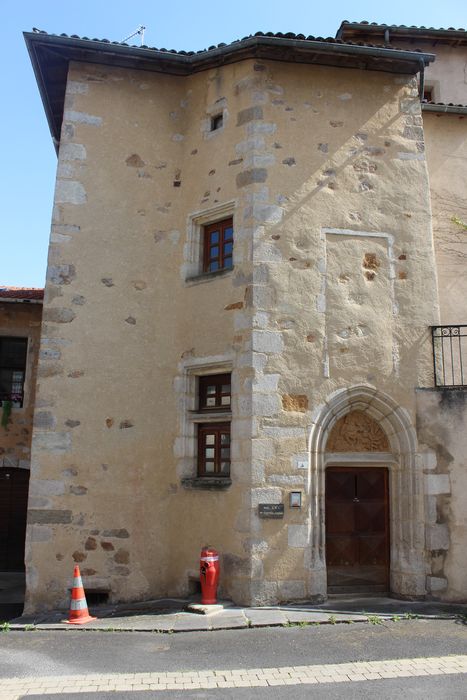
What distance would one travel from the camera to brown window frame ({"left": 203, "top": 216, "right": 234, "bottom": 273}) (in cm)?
924

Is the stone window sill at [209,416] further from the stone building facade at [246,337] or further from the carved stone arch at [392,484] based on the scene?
the carved stone arch at [392,484]

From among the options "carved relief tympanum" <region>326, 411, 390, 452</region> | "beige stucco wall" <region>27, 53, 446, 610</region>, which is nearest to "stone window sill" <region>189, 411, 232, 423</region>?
"beige stucco wall" <region>27, 53, 446, 610</region>

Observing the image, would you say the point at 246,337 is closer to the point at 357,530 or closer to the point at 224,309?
the point at 224,309

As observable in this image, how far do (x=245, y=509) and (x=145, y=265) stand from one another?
387 centimetres

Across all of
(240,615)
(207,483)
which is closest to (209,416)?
(207,483)

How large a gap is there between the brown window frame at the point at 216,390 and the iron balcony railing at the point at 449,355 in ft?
9.42

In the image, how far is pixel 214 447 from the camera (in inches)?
347

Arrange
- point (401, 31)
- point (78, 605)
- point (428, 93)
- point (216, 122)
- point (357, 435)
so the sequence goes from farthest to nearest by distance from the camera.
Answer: point (428, 93) < point (401, 31) < point (216, 122) < point (357, 435) < point (78, 605)

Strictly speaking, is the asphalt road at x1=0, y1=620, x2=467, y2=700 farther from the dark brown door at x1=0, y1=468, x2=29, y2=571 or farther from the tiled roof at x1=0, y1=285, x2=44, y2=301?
the tiled roof at x1=0, y1=285, x2=44, y2=301

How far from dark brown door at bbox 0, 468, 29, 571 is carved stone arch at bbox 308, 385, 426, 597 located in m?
6.05

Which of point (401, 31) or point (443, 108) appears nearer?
point (443, 108)

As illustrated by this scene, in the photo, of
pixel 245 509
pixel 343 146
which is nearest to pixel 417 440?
pixel 245 509

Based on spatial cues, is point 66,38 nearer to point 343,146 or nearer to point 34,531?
point 343,146

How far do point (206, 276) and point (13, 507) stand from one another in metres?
6.09
